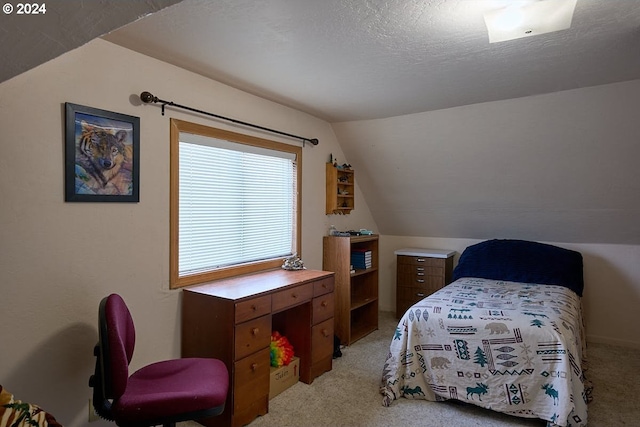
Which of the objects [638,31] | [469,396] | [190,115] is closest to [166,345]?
[190,115]

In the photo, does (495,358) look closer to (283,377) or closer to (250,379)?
(283,377)

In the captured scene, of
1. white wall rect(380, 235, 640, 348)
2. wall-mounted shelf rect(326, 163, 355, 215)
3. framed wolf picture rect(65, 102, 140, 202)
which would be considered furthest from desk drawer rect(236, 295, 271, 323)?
white wall rect(380, 235, 640, 348)

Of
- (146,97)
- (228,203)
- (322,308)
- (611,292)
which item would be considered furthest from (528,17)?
(611,292)

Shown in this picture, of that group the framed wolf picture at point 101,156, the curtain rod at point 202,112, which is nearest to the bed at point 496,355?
the curtain rod at point 202,112

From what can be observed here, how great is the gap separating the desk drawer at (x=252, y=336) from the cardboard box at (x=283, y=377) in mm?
356

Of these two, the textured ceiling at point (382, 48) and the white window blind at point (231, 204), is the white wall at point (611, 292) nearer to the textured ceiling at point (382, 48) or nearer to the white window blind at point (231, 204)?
the textured ceiling at point (382, 48)

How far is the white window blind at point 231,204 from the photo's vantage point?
266 cm

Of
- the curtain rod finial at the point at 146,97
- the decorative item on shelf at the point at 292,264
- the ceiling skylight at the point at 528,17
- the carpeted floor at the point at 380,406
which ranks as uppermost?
the ceiling skylight at the point at 528,17

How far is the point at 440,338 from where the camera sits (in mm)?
2654

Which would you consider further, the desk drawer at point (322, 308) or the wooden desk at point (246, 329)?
the desk drawer at point (322, 308)

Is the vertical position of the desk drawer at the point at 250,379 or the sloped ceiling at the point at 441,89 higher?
the sloped ceiling at the point at 441,89

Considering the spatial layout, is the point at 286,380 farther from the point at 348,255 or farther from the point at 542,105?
the point at 542,105

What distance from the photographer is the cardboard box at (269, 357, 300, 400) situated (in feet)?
8.96

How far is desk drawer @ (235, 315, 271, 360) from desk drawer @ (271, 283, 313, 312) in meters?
0.12
